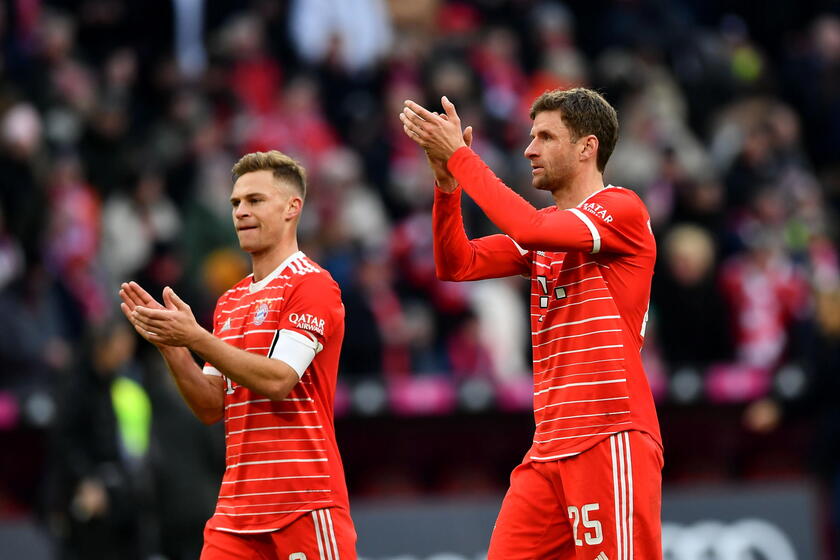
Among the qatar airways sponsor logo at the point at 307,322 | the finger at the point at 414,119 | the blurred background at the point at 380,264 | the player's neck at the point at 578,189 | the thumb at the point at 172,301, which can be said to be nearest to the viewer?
the thumb at the point at 172,301

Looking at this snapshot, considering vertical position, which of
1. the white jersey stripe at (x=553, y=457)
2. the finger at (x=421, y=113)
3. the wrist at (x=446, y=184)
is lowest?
the white jersey stripe at (x=553, y=457)

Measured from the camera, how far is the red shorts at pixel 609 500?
20.0ft

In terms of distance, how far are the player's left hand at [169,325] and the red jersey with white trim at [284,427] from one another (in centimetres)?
41

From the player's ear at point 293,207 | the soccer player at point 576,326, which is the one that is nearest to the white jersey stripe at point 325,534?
the soccer player at point 576,326

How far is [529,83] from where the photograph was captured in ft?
54.4

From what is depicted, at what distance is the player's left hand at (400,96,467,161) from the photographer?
20.8 feet

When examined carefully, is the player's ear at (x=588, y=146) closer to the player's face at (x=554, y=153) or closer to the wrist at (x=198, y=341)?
the player's face at (x=554, y=153)

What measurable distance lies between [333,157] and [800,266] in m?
4.77

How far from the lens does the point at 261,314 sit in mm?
6391

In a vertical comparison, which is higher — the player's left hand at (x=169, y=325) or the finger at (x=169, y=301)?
the finger at (x=169, y=301)

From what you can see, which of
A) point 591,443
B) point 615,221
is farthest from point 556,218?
point 591,443

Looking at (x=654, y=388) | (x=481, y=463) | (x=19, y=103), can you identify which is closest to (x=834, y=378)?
(x=654, y=388)

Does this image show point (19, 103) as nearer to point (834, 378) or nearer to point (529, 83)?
point (529, 83)

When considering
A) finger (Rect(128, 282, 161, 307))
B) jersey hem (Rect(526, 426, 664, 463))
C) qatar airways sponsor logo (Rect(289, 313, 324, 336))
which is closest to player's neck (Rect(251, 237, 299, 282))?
qatar airways sponsor logo (Rect(289, 313, 324, 336))
